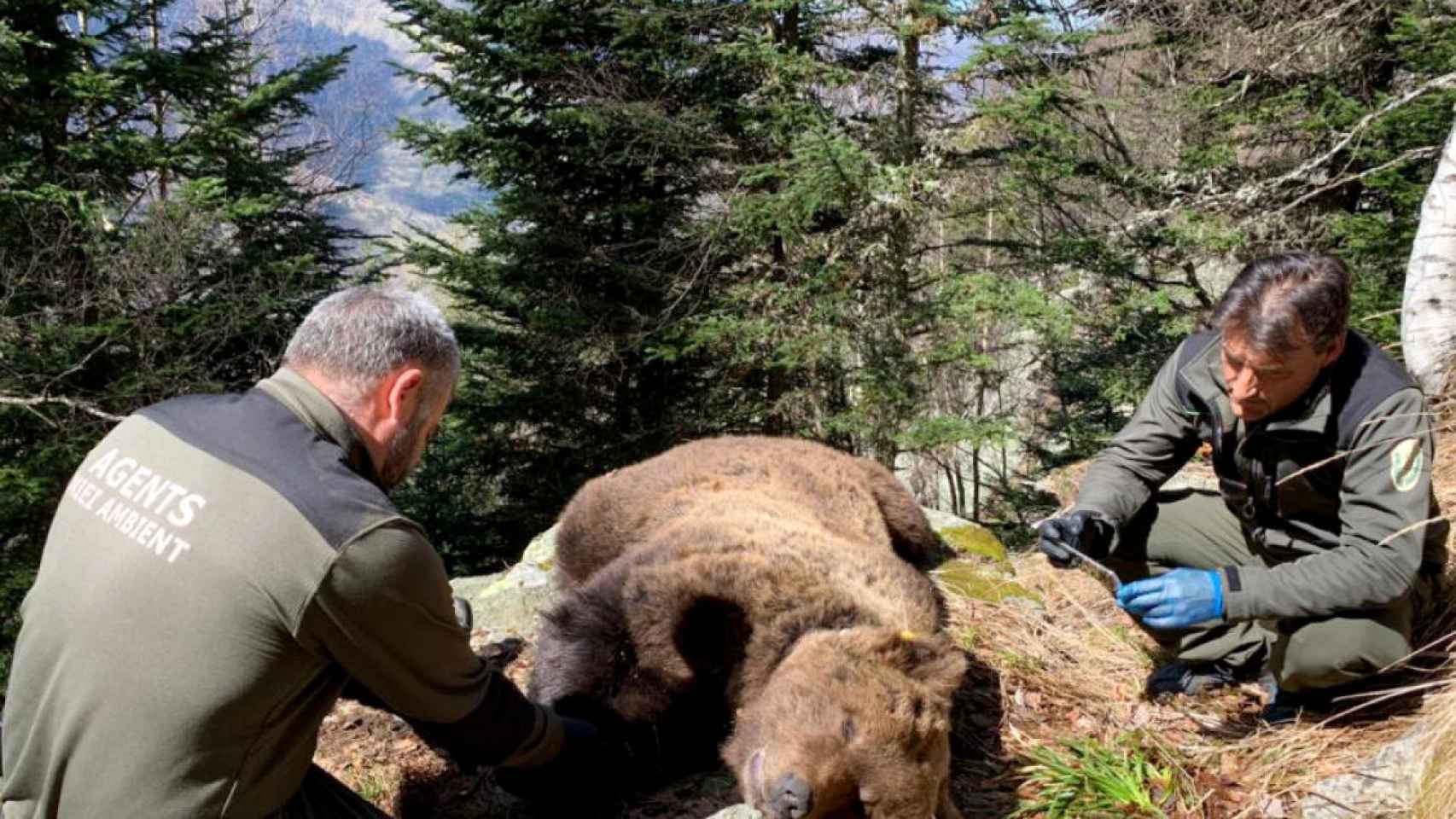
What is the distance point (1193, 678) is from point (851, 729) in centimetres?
189

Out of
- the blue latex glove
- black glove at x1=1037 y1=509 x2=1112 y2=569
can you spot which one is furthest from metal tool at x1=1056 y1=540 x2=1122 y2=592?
the blue latex glove

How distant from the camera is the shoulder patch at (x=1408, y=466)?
294 centimetres

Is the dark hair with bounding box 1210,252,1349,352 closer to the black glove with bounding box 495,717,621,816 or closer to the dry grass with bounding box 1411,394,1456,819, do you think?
the dry grass with bounding box 1411,394,1456,819

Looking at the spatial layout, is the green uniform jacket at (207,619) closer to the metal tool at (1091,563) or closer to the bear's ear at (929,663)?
the bear's ear at (929,663)

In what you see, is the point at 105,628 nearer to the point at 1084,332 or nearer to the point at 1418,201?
the point at 1418,201

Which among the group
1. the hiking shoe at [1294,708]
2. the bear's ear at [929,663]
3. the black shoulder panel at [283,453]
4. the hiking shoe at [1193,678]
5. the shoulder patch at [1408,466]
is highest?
the black shoulder panel at [283,453]

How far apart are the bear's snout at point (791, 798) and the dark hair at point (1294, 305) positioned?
82.9 inches

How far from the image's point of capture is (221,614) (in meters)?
1.97

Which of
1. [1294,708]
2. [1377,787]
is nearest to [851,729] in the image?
A: [1377,787]

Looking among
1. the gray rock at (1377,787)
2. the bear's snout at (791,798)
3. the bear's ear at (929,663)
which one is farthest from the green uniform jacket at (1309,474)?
the bear's snout at (791,798)

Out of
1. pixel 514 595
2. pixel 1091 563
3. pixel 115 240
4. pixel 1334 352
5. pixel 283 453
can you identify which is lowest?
pixel 514 595

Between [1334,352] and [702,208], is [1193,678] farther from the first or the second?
[702,208]

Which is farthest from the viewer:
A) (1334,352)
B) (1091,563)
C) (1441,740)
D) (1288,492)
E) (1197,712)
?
(1197,712)

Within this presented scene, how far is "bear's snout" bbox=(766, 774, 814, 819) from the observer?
246 centimetres
